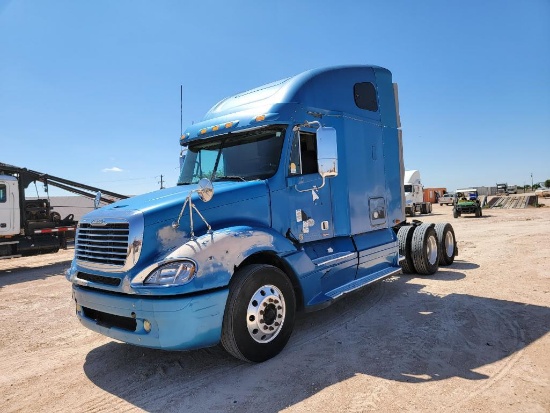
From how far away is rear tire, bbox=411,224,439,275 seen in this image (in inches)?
315

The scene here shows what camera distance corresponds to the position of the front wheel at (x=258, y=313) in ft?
12.1

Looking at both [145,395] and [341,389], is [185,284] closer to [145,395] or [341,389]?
[145,395]

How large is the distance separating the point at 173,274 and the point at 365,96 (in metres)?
4.48

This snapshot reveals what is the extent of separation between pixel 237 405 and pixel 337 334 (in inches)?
76.5

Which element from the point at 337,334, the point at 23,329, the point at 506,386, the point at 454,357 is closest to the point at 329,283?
the point at 337,334

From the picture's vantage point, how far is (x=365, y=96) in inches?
244

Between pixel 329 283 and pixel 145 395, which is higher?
pixel 329 283

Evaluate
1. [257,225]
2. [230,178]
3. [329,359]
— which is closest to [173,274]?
[257,225]

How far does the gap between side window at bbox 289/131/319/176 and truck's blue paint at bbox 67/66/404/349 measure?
0.08 m

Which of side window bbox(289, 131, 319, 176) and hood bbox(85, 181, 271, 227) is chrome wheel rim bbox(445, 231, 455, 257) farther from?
hood bbox(85, 181, 271, 227)

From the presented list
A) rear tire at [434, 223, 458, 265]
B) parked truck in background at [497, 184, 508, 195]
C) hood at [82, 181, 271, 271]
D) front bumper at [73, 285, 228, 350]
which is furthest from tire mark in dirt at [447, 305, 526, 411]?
parked truck in background at [497, 184, 508, 195]

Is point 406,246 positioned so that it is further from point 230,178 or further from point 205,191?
point 205,191

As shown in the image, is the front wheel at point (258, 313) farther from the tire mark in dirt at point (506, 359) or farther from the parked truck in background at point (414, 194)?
the parked truck in background at point (414, 194)

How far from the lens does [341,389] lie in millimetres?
3338
